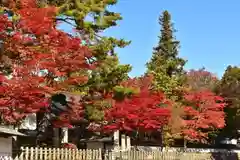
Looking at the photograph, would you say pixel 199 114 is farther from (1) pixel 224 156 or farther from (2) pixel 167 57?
(2) pixel 167 57

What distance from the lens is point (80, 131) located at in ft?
134

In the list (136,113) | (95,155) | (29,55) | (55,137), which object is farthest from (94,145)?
(29,55)

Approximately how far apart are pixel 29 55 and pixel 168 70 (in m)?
39.1

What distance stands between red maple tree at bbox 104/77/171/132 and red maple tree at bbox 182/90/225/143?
8259 millimetres

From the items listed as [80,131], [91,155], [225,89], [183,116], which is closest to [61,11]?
[91,155]

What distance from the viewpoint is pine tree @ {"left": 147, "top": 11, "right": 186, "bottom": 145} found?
4397cm

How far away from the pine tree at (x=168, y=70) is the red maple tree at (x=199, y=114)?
1174 mm

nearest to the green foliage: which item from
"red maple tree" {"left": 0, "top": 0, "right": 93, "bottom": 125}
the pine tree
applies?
the pine tree

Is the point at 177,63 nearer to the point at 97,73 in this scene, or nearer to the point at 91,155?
the point at 97,73

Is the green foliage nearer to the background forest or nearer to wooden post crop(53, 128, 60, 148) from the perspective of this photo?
the background forest

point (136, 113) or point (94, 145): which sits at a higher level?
point (136, 113)

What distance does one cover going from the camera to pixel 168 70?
6094cm

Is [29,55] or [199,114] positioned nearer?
[29,55]

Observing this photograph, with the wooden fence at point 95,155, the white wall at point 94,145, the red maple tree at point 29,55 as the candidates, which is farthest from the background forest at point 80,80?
the white wall at point 94,145
